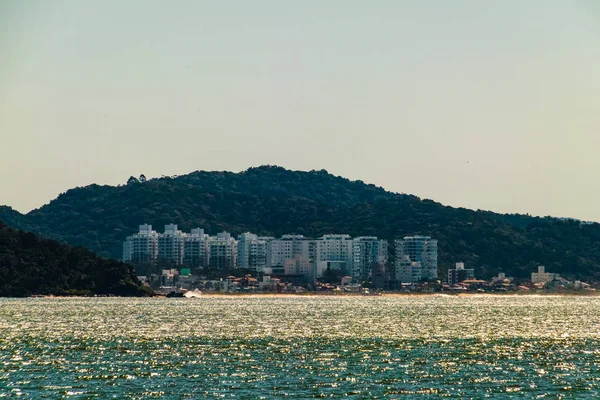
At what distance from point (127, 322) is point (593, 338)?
223 ft

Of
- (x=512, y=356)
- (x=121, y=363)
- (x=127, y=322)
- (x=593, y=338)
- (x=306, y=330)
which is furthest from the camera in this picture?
(x=127, y=322)

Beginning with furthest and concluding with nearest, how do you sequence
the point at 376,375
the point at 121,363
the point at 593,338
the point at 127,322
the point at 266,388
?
the point at 127,322, the point at 593,338, the point at 121,363, the point at 376,375, the point at 266,388

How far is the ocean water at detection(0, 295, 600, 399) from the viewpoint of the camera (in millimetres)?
73938

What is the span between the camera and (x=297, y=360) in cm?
9275

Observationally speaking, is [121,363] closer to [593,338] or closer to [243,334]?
[243,334]

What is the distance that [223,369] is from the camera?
85750 mm

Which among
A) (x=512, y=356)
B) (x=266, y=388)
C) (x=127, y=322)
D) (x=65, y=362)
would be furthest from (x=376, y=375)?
(x=127, y=322)

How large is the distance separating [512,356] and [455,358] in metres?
6.41

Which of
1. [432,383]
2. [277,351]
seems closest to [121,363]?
[277,351]

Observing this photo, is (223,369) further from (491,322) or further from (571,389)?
(491,322)

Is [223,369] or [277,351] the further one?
[277,351]

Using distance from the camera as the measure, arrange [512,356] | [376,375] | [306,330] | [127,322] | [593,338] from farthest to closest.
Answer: [127,322]
[306,330]
[593,338]
[512,356]
[376,375]

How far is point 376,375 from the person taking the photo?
8169 centimetres

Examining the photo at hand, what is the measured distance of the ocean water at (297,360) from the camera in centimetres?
7394
